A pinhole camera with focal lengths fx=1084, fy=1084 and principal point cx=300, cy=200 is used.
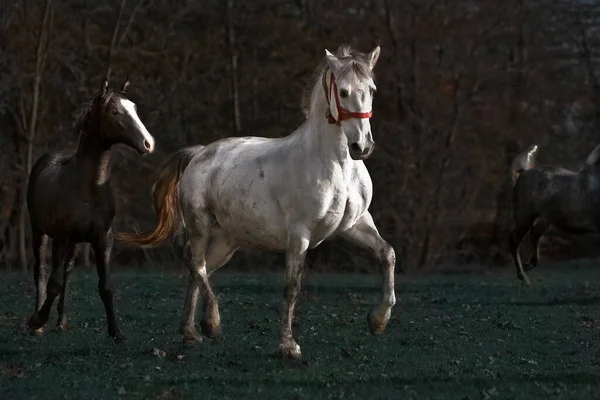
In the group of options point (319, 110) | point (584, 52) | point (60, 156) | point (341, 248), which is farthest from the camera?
point (584, 52)

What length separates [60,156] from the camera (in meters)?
11.4

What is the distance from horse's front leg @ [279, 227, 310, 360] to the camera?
29.8 feet

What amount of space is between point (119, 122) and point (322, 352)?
113 inches

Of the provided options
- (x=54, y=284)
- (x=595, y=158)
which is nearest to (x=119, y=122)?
(x=54, y=284)

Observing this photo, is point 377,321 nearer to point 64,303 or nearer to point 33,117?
point 64,303

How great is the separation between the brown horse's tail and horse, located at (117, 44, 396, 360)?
23.4 inches

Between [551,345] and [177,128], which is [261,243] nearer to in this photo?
[551,345]

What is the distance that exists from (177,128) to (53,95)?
3430 millimetres

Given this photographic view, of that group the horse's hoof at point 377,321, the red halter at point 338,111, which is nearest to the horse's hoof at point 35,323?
the horse's hoof at point 377,321

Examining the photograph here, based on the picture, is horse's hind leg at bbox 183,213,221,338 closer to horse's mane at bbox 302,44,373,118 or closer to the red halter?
horse's mane at bbox 302,44,373,118

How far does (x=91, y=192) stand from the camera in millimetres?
10336

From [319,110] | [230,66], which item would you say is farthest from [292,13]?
[319,110]

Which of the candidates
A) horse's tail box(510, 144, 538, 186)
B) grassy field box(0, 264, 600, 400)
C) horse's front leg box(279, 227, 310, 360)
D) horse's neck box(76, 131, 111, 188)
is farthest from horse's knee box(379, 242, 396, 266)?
horse's tail box(510, 144, 538, 186)

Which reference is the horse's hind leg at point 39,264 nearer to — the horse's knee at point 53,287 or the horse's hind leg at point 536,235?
the horse's knee at point 53,287
